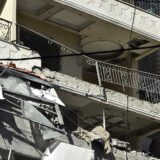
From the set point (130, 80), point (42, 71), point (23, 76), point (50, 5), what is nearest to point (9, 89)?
point (23, 76)

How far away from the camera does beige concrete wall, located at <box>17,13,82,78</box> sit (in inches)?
899

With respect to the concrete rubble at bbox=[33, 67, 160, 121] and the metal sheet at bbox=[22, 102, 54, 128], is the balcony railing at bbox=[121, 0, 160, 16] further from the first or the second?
the metal sheet at bbox=[22, 102, 54, 128]

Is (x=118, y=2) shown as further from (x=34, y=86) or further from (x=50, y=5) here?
(x=34, y=86)

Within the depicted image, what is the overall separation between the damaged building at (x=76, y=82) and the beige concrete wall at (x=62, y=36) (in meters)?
0.03

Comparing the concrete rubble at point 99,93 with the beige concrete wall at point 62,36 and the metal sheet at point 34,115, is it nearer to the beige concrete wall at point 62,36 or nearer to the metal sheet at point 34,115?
the metal sheet at point 34,115

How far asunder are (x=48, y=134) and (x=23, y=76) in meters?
1.70

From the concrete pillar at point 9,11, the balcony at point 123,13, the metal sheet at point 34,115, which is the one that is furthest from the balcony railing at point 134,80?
the metal sheet at point 34,115

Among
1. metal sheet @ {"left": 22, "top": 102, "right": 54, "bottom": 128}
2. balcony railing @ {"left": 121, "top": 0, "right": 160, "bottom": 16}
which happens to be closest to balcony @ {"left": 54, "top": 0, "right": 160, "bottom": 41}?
balcony railing @ {"left": 121, "top": 0, "right": 160, "bottom": 16}

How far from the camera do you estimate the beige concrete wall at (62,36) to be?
22.8 meters

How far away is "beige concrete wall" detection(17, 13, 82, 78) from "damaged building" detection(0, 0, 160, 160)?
31mm

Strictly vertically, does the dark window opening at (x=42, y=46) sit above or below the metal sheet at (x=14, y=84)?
above

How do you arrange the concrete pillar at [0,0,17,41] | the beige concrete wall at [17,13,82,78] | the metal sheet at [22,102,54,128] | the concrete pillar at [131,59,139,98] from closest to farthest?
the metal sheet at [22,102,54,128] → the concrete pillar at [0,0,17,41] → the beige concrete wall at [17,13,82,78] → the concrete pillar at [131,59,139,98]

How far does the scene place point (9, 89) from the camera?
1723 centimetres

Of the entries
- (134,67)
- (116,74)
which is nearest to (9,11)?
(116,74)
